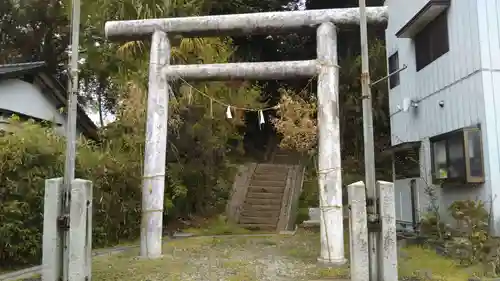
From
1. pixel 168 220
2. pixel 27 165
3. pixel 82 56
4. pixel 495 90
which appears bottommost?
pixel 168 220

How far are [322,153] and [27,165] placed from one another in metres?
5.38


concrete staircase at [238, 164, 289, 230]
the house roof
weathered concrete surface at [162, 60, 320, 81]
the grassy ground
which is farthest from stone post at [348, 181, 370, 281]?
the house roof

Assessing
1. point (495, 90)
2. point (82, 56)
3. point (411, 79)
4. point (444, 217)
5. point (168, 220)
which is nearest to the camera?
point (495, 90)

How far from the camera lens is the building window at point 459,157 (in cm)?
825

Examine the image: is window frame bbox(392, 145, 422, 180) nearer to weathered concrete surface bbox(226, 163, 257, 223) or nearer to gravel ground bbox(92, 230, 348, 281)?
gravel ground bbox(92, 230, 348, 281)

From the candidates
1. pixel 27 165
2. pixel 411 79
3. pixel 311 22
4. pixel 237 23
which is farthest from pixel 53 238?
pixel 411 79

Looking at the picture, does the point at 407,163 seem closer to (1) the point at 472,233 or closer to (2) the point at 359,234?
(1) the point at 472,233

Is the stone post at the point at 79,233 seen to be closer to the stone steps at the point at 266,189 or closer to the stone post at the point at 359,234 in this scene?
Result: the stone post at the point at 359,234

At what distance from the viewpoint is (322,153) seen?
830 cm

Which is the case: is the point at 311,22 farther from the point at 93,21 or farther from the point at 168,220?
the point at 93,21

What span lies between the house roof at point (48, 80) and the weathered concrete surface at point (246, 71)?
7105 millimetres

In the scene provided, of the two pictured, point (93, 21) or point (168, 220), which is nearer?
point (168, 220)

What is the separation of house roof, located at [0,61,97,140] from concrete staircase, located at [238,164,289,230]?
6.74 m

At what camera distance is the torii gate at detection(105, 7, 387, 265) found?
8.16 metres
